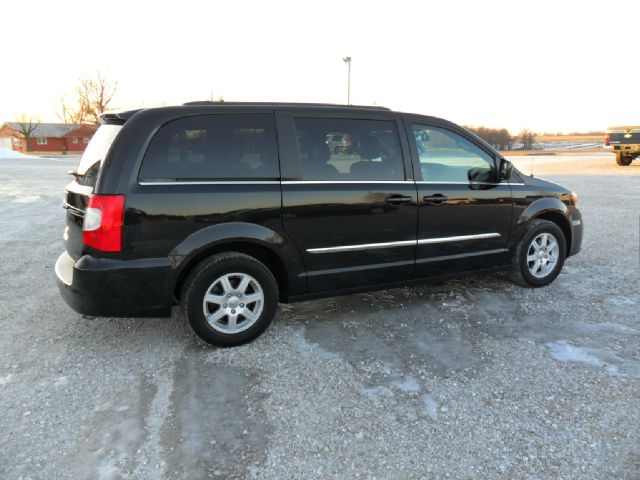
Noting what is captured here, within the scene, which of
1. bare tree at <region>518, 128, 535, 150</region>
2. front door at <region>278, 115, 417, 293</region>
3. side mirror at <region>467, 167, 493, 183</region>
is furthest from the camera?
bare tree at <region>518, 128, 535, 150</region>

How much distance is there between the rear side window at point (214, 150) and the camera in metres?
3.32

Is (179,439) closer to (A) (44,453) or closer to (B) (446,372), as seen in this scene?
(A) (44,453)

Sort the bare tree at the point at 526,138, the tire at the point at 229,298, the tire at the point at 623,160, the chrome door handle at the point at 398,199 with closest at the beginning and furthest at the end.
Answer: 1. the tire at the point at 229,298
2. the chrome door handle at the point at 398,199
3. the tire at the point at 623,160
4. the bare tree at the point at 526,138

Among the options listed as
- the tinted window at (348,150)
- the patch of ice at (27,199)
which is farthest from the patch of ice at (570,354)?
the patch of ice at (27,199)

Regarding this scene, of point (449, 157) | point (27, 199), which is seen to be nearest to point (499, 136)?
point (27, 199)

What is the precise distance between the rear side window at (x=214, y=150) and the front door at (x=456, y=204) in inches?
53.2

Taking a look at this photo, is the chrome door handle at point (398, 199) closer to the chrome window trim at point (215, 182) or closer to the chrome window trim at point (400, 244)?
the chrome window trim at point (400, 244)

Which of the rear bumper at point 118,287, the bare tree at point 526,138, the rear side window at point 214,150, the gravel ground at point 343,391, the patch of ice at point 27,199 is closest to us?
the gravel ground at point 343,391

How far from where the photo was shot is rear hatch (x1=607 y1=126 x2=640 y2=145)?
20.7 m

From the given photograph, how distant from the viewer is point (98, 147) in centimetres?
350

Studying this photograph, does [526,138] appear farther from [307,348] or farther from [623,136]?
[307,348]

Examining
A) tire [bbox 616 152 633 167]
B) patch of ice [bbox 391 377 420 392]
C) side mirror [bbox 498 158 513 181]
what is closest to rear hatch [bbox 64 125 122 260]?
patch of ice [bbox 391 377 420 392]

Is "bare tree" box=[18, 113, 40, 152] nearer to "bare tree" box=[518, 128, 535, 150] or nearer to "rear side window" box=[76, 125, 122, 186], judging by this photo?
"bare tree" box=[518, 128, 535, 150]

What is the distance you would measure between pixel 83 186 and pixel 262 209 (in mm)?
1307
